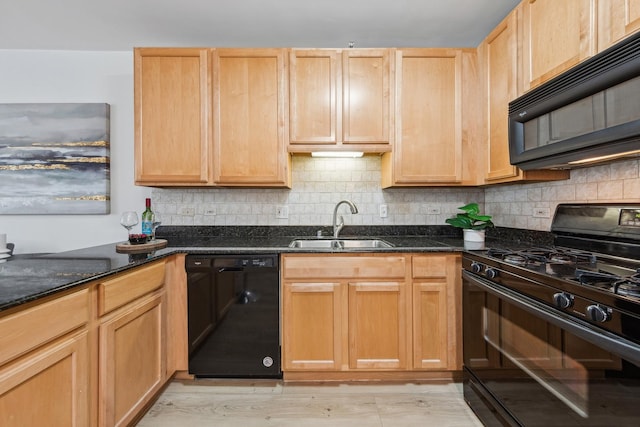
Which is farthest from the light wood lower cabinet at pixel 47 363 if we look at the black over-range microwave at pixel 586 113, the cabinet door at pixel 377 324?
the black over-range microwave at pixel 586 113

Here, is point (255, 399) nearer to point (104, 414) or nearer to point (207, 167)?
point (104, 414)

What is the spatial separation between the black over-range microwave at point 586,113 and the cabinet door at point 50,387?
7.17 feet

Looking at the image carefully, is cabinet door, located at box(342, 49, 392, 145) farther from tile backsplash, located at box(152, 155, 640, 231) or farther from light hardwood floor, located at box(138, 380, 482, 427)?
light hardwood floor, located at box(138, 380, 482, 427)

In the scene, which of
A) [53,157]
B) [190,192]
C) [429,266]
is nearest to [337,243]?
[429,266]

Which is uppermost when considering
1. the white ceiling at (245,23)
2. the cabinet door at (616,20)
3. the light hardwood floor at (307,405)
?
the white ceiling at (245,23)

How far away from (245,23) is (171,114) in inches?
33.9

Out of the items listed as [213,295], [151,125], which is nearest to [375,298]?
[213,295]

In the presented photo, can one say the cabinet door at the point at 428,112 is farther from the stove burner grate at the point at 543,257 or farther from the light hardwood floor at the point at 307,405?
the light hardwood floor at the point at 307,405

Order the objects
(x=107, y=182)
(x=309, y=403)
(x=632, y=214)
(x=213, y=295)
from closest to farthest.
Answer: (x=632, y=214), (x=309, y=403), (x=213, y=295), (x=107, y=182)

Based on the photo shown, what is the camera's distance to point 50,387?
1.06 m

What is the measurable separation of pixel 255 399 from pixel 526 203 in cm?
226

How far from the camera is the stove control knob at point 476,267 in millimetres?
1699

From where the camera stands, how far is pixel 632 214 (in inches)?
57.3

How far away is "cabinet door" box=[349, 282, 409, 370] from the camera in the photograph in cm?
201
